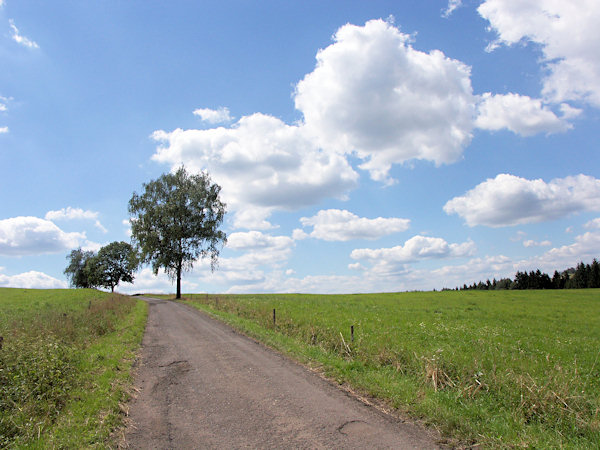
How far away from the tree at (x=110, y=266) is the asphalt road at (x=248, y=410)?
269 ft

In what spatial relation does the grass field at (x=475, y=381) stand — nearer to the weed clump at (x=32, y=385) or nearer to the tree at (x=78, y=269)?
the weed clump at (x=32, y=385)

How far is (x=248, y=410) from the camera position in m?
7.36

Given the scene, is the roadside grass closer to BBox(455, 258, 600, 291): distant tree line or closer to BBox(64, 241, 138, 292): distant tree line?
BBox(64, 241, 138, 292): distant tree line

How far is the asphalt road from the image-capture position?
602 centimetres

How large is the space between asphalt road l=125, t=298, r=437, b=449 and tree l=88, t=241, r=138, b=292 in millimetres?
81846

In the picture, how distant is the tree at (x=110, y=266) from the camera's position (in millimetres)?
83525

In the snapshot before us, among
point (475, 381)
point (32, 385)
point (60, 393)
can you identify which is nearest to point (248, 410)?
point (60, 393)

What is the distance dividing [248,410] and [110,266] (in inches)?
3603

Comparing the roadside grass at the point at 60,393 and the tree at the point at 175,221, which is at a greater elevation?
the tree at the point at 175,221

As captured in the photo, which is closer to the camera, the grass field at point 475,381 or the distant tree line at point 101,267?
the grass field at point 475,381

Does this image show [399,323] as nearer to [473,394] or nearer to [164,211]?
[473,394]

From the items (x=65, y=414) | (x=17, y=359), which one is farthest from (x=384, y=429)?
(x=17, y=359)

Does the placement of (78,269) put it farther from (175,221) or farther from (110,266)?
(175,221)

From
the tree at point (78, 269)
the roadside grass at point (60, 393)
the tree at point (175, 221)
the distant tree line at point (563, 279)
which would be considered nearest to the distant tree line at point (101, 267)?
the tree at point (78, 269)
